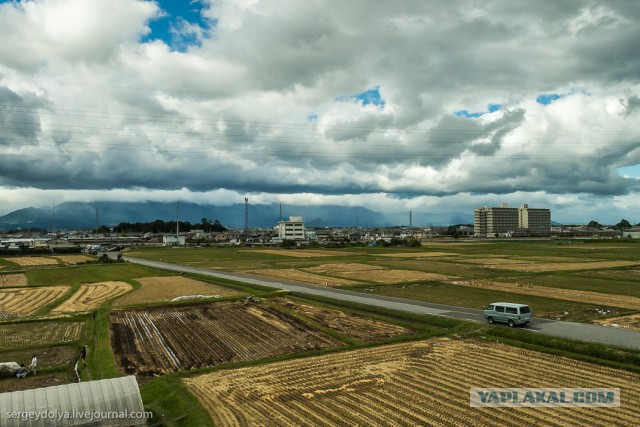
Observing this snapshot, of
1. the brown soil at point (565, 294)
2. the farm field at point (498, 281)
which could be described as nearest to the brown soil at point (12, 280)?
the farm field at point (498, 281)

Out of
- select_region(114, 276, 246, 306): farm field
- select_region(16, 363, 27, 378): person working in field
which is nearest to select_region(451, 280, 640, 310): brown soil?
select_region(114, 276, 246, 306): farm field

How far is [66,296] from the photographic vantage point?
55.5 meters

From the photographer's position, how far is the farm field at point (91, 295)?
156 feet

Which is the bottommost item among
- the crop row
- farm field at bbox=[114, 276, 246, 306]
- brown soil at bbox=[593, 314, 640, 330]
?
the crop row

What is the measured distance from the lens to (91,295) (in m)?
56.6

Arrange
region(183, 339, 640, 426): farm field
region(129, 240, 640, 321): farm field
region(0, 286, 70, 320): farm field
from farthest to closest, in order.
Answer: region(0, 286, 70, 320): farm field → region(129, 240, 640, 321): farm field → region(183, 339, 640, 426): farm field

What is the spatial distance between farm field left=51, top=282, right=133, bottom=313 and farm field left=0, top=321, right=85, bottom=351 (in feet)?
21.0

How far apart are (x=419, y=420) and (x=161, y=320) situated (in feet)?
93.9

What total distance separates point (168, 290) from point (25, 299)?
15.9 metres

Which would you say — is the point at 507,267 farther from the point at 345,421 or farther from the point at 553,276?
the point at 345,421

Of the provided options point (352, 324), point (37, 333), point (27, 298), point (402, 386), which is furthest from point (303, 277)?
point (402, 386)

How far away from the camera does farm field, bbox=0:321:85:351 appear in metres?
33.0

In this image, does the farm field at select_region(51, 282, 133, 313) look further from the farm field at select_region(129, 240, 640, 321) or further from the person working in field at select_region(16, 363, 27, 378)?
the farm field at select_region(129, 240, 640, 321)

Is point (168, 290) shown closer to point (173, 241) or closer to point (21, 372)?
point (21, 372)
